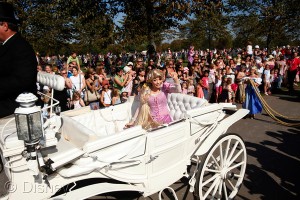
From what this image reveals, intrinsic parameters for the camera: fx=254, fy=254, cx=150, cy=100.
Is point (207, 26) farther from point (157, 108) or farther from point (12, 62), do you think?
point (12, 62)

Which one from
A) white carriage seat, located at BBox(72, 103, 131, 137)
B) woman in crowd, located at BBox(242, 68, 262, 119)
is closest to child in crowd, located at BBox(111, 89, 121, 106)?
white carriage seat, located at BBox(72, 103, 131, 137)

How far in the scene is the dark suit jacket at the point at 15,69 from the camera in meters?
2.29

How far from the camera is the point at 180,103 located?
14.2 feet

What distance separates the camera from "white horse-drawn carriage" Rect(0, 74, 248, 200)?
2.02m

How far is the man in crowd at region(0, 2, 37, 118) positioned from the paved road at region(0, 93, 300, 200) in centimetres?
210

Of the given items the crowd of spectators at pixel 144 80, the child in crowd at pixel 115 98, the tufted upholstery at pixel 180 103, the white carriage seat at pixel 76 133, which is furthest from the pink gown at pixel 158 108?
the child in crowd at pixel 115 98

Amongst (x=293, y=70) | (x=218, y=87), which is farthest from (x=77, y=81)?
(x=293, y=70)

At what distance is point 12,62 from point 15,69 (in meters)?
0.09

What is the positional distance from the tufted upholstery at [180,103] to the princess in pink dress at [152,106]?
1.41ft

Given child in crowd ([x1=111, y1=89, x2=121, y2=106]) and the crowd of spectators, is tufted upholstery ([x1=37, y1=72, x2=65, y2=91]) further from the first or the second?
child in crowd ([x1=111, y1=89, x2=121, y2=106])

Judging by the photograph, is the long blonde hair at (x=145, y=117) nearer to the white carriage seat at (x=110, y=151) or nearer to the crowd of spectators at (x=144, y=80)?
the white carriage seat at (x=110, y=151)

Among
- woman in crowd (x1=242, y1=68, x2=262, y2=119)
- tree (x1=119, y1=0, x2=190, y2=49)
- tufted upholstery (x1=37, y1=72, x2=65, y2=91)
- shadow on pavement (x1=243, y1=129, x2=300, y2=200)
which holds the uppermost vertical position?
tree (x1=119, y1=0, x2=190, y2=49)

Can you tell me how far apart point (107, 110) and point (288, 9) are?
1525cm

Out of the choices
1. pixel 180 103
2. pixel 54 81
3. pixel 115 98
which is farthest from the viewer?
pixel 115 98
